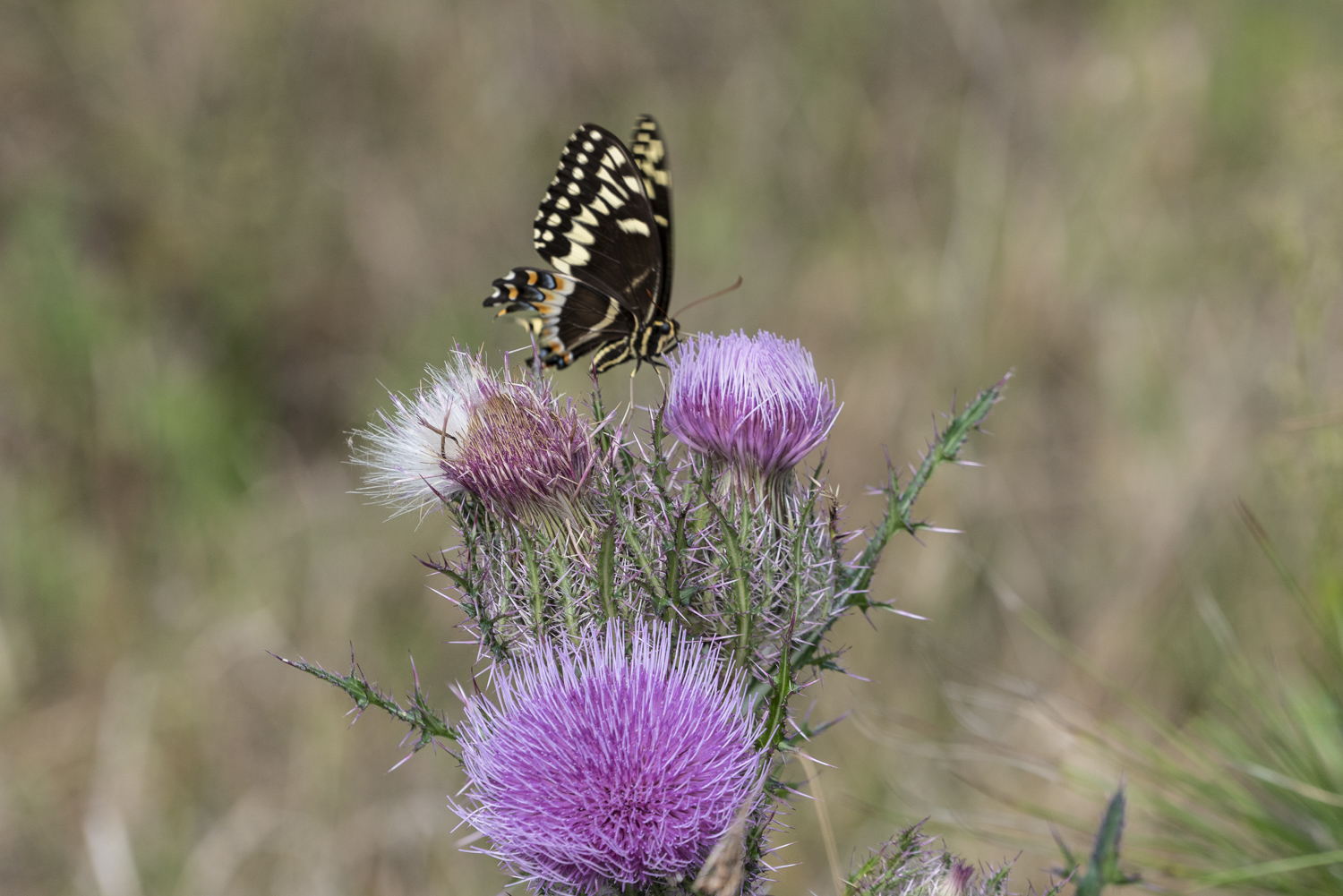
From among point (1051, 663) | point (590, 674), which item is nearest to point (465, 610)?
point (590, 674)

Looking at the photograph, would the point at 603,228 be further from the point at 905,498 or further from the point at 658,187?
the point at 905,498

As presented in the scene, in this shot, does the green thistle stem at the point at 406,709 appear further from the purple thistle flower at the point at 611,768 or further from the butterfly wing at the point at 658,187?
the butterfly wing at the point at 658,187

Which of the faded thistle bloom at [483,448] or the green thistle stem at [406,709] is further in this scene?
the faded thistle bloom at [483,448]

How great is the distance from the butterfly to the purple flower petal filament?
0.74 m

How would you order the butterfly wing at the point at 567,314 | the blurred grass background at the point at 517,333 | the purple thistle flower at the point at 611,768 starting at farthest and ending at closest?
the blurred grass background at the point at 517,333, the butterfly wing at the point at 567,314, the purple thistle flower at the point at 611,768

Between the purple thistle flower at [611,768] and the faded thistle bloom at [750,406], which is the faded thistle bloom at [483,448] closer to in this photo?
the faded thistle bloom at [750,406]

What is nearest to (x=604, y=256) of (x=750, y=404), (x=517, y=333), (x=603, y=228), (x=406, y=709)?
(x=603, y=228)

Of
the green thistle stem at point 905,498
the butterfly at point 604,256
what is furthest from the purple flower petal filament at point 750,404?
the butterfly at point 604,256

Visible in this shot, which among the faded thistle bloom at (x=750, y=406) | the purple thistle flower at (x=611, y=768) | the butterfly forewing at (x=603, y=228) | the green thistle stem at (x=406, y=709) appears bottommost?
the purple thistle flower at (x=611, y=768)

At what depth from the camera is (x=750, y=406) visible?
245 centimetres

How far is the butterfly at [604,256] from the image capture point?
332cm

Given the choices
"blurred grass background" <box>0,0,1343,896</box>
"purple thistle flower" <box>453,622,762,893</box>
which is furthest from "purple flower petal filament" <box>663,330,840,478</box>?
"blurred grass background" <box>0,0,1343,896</box>

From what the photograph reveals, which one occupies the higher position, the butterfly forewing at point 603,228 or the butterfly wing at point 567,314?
the butterfly forewing at point 603,228

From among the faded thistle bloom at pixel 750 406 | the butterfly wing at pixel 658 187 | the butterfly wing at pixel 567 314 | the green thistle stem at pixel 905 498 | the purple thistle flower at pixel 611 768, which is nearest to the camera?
the purple thistle flower at pixel 611 768
